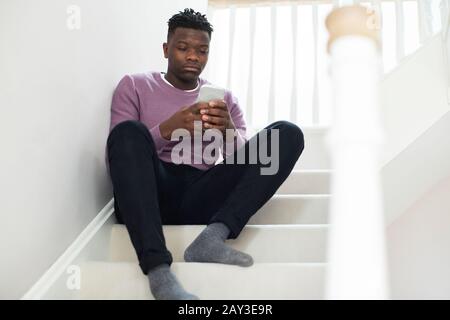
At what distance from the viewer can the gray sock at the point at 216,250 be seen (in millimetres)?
1105

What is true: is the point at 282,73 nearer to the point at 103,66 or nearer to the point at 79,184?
the point at 103,66

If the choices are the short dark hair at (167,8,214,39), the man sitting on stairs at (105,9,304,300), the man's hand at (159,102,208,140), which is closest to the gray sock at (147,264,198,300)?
the man sitting on stairs at (105,9,304,300)

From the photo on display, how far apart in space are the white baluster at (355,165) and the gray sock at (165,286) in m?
0.48

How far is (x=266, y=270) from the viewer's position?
43.0 inches

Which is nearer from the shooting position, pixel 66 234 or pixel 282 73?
pixel 66 234

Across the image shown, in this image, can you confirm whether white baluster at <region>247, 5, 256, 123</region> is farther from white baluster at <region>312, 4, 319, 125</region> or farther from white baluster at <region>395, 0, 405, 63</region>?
white baluster at <region>395, 0, 405, 63</region>

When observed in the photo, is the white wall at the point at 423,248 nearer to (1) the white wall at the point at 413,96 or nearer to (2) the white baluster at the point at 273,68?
(1) the white wall at the point at 413,96

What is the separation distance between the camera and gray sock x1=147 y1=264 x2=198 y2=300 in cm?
95

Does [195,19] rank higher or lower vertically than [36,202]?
higher

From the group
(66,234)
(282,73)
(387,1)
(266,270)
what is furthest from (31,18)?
(387,1)

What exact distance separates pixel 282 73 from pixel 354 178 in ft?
7.87

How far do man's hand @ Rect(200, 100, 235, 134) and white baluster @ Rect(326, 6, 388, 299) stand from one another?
775 mm

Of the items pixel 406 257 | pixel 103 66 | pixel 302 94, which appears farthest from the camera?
pixel 302 94

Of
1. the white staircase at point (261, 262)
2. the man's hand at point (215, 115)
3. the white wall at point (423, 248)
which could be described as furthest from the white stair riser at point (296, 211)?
the white wall at point (423, 248)
